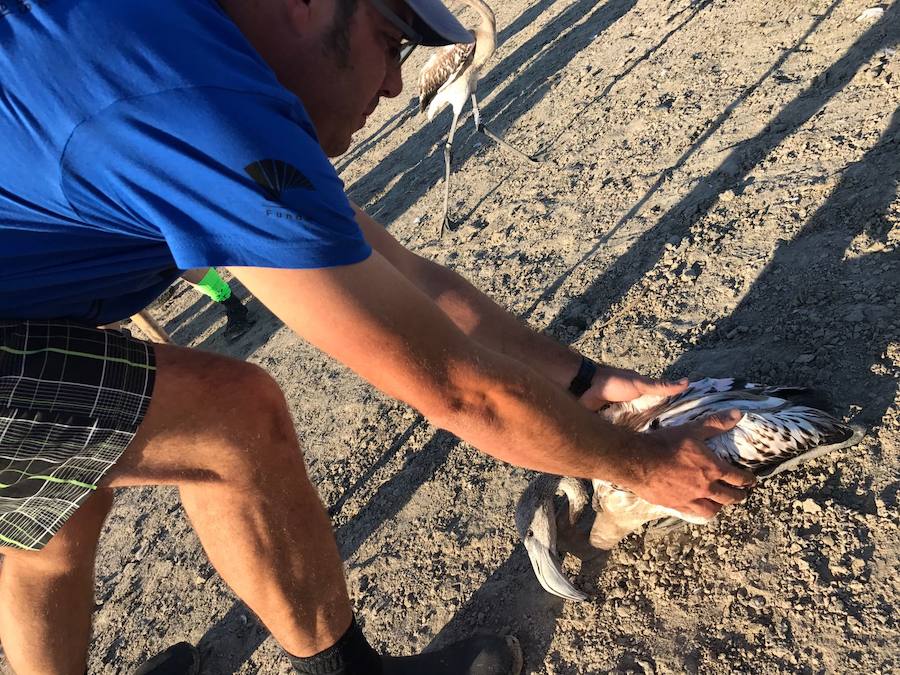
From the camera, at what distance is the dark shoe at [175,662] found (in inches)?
90.1

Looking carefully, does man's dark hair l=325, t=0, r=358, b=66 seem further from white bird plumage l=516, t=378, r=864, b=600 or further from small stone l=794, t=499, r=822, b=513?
small stone l=794, t=499, r=822, b=513

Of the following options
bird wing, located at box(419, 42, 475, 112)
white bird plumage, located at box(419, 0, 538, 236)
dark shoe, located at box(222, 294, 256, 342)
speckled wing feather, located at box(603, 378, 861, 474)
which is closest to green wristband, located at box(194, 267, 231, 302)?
dark shoe, located at box(222, 294, 256, 342)

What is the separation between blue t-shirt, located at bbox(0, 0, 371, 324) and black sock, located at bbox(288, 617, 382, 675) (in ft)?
3.83

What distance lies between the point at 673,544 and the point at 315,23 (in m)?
1.72

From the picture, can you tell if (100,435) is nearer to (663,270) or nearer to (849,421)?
(849,421)

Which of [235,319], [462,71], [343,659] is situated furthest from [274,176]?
[462,71]

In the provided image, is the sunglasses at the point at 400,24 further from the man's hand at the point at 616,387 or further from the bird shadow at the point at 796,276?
the bird shadow at the point at 796,276

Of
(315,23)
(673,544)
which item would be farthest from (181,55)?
(673,544)

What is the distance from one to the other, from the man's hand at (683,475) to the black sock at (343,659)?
2.81ft

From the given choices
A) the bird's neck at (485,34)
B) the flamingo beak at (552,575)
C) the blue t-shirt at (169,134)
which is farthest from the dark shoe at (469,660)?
the bird's neck at (485,34)

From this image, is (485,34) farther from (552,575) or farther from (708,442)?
(552,575)

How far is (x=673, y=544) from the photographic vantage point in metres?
1.92

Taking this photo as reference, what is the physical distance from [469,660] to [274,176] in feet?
5.23

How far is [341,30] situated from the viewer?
3.51ft
